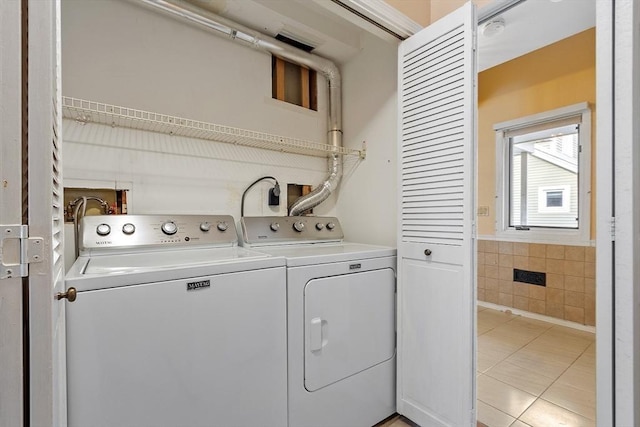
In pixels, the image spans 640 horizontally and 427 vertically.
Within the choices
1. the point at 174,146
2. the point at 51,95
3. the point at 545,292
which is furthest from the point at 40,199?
the point at 545,292

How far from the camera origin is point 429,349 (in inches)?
62.7

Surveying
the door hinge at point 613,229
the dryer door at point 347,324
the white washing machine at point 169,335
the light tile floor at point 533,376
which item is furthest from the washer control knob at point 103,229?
the door hinge at point 613,229

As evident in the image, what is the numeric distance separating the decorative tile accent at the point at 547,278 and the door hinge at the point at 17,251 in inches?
154

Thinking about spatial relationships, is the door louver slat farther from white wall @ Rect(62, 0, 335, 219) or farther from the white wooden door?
the white wooden door

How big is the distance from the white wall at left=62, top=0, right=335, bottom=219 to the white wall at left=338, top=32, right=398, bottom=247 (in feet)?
1.57

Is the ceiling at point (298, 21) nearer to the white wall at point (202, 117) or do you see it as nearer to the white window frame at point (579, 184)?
the white wall at point (202, 117)

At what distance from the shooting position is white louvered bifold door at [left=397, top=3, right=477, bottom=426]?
4.65 feet

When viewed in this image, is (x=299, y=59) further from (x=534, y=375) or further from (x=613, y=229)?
(x=534, y=375)

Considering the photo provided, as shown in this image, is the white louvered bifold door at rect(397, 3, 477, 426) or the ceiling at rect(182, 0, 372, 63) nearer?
the white louvered bifold door at rect(397, 3, 477, 426)

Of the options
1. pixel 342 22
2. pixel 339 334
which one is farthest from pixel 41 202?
pixel 342 22

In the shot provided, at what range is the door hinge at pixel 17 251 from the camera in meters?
0.60

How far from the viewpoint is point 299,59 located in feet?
7.42

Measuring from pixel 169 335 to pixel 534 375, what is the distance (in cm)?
250

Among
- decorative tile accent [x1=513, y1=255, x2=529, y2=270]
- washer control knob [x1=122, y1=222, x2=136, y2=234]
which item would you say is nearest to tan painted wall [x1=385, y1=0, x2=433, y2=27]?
washer control knob [x1=122, y1=222, x2=136, y2=234]
